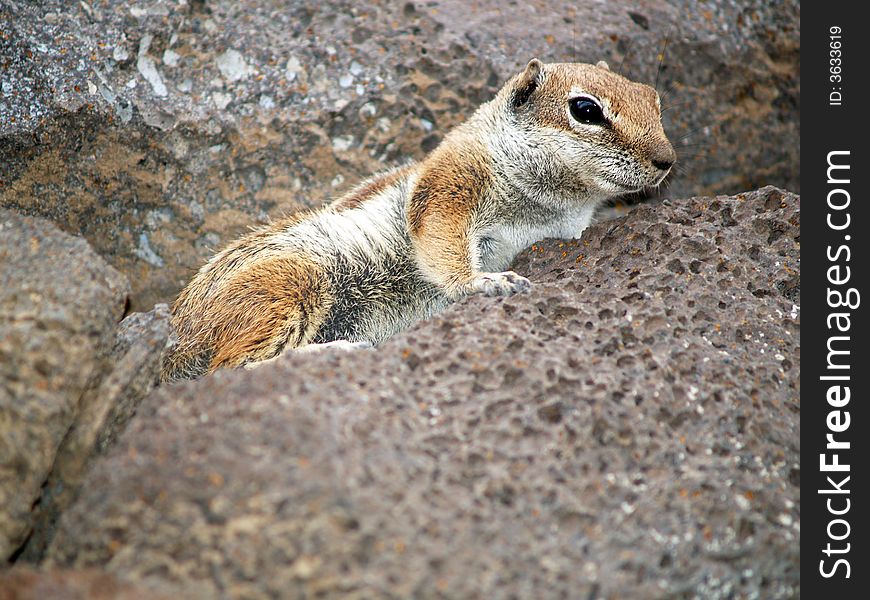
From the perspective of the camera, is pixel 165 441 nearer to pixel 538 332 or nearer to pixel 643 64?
pixel 538 332

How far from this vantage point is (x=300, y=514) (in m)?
3.01

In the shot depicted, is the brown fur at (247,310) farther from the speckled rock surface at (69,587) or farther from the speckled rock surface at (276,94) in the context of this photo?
the speckled rock surface at (69,587)

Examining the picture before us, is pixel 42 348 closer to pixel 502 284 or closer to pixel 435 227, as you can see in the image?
pixel 502 284

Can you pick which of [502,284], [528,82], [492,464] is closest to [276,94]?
[528,82]

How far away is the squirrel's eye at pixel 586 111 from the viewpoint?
5.24 metres

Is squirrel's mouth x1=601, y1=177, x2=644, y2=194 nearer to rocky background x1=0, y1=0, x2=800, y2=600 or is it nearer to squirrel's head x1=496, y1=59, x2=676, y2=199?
squirrel's head x1=496, y1=59, x2=676, y2=199

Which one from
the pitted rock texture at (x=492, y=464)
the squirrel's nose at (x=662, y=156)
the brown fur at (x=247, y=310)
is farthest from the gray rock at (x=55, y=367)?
the squirrel's nose at (x=662, y=156)

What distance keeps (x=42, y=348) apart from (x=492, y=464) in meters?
1.87

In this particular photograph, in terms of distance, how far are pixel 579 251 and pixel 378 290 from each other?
1.30 meters

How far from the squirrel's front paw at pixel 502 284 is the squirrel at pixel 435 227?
0.08m

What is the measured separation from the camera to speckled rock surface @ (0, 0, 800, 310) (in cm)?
585

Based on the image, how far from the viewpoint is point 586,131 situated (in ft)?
17.2

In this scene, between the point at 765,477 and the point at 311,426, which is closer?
the point at 311,426
